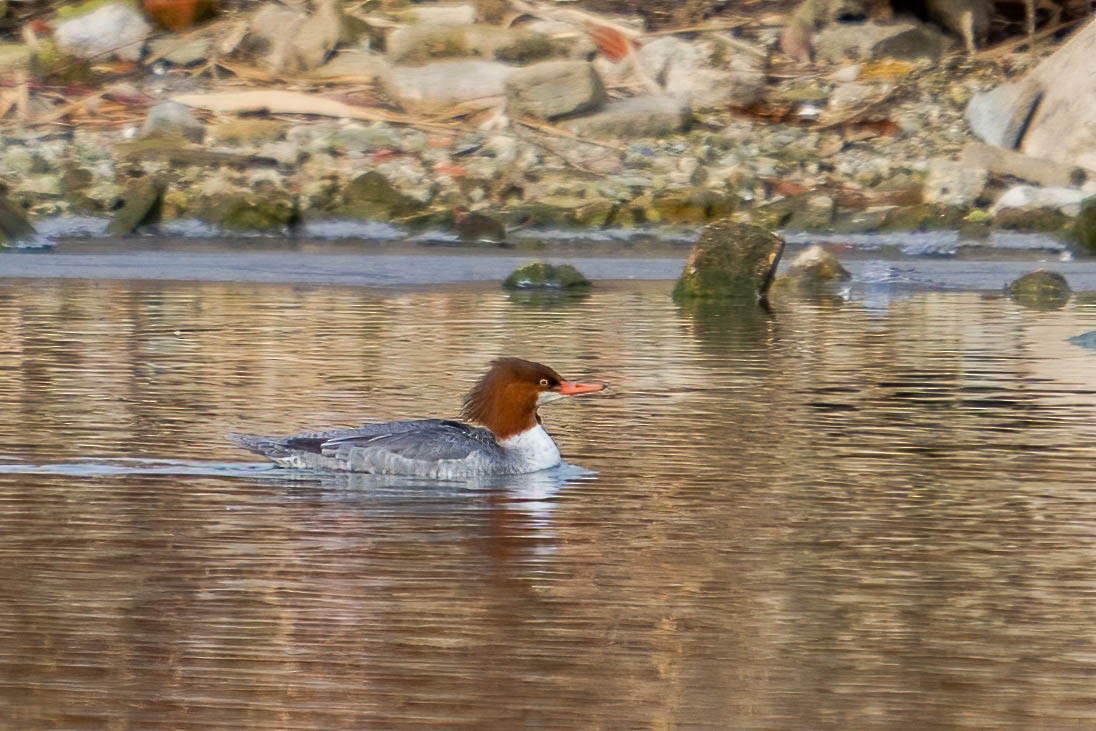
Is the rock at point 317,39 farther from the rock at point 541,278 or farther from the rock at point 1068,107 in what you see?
the rock at point 541,278

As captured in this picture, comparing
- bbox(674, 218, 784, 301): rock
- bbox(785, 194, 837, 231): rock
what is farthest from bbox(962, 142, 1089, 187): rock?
bbox(674, 218, 784, 301): rock

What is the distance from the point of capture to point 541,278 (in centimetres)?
2409

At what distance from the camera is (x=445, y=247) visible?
28.9 m

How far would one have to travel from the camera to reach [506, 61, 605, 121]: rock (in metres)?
32.9

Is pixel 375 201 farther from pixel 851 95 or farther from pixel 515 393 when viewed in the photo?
pixel 515 393

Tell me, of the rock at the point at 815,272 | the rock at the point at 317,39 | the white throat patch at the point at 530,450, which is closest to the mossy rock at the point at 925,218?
the rock at the point at 815,272

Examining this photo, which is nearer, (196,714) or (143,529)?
(196,714)

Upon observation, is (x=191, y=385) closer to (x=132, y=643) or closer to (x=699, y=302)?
(x=132, y=643)

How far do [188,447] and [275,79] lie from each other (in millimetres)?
23454

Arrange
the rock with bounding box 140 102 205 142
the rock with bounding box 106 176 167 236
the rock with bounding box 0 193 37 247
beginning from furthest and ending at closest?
the rock with bounding box 140 102 205 142
the rock with bounding box 106 176 167 236
the rock with bounding box 0 193 37 247

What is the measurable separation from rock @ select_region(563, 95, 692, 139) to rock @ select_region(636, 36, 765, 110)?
0.50 meters

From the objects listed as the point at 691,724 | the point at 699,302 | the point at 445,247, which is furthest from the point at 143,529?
the point at 445,247

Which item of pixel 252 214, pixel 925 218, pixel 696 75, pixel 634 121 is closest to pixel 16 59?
pixel 252 214

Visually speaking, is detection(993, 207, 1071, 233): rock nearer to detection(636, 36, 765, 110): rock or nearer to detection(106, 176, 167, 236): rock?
detection(636, 36, 765, 110): rock
